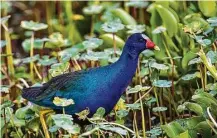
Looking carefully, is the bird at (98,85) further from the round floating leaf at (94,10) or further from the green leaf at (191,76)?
the round floating leaf at (94,10)

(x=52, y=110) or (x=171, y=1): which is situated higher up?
(x=171, y=1)

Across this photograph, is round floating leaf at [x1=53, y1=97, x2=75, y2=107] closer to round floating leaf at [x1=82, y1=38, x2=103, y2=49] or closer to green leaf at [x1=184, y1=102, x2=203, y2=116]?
green leaf at [x1=184, y1=102, x2=203, y2=116]

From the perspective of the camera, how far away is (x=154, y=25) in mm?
Result: 3758

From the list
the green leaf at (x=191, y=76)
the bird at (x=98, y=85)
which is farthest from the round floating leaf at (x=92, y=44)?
the bird at (x=98, y=85)

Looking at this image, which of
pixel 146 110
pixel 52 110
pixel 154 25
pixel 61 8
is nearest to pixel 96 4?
pixel 61 8

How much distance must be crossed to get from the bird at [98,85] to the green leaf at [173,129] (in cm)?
22

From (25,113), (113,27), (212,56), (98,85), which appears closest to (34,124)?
(25,113)

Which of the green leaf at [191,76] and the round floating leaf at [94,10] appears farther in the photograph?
the round floating leaf at [94,10]

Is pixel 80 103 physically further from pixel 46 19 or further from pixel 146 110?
pixel 46 19

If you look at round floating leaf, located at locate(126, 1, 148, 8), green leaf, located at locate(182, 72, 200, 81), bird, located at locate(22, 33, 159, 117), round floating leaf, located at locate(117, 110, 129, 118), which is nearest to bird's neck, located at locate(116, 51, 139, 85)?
bird, located at locate(22, 33, 159, 117)

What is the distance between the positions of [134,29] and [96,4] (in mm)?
946

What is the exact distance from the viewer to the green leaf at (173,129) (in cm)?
268

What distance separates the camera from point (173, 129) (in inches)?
106

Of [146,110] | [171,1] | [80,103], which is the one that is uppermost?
[171,1]
